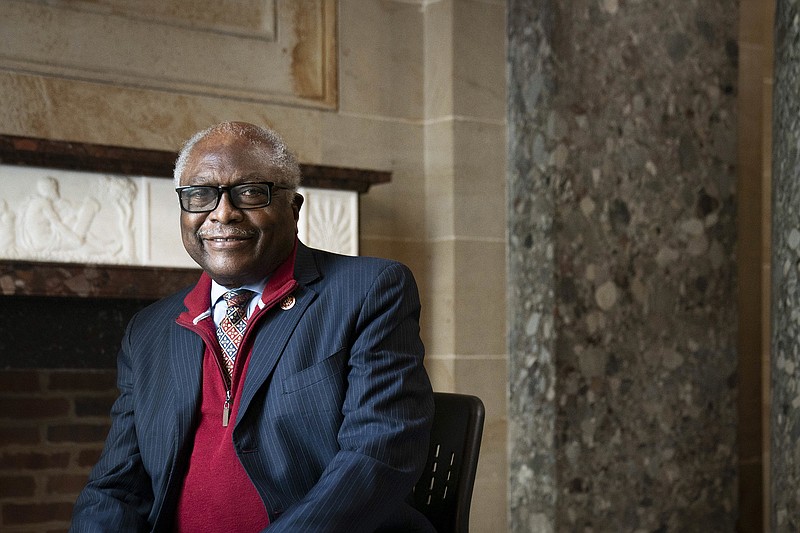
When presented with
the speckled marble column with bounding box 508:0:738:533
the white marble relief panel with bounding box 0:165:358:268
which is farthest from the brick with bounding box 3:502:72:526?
the speckled marble column with bounding box 508:0:738:533

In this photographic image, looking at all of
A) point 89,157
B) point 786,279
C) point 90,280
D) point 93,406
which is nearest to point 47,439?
point 93,406

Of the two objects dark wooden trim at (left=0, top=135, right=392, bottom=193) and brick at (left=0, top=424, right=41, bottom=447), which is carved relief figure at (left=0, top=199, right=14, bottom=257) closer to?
dark wooden trim at (left=0, top=135, right=392, bottom=193)

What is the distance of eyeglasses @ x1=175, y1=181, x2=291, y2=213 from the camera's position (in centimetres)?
217

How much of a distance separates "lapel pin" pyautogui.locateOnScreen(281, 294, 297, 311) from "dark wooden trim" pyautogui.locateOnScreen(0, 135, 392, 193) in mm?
1386

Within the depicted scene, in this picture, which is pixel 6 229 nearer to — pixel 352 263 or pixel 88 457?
pixel 88 457

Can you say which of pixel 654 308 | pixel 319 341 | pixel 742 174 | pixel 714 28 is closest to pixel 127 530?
pixel 319 341

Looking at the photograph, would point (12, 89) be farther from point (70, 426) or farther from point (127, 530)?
point (127, 530)

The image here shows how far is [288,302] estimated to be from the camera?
7.28ft

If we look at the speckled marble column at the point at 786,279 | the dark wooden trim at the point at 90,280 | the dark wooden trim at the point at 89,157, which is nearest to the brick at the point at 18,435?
the dark wooden trim at the point at 90,280

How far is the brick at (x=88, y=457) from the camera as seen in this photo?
389 cm

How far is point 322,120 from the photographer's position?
13.1 ft

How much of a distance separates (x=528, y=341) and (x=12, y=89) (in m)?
1.98

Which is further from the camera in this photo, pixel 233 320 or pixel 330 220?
pixel 330 220

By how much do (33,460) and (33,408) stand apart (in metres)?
0.18
